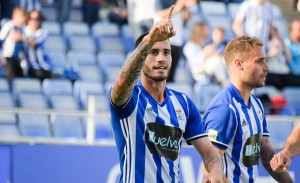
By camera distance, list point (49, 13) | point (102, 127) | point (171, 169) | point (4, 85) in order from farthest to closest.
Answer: point (49, 13) < point (4, 85) < point (102, 127) < point (171, 169)

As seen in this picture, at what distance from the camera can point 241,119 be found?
27.0 ft

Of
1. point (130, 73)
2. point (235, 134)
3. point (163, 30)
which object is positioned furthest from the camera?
point (235, 134)

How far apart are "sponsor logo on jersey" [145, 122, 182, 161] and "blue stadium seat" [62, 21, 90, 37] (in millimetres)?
9285

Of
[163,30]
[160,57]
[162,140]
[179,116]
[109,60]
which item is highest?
[163,30]

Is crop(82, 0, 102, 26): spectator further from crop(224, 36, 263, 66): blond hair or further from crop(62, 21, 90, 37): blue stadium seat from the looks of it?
crop(224, 36, 263, 66): blond hair

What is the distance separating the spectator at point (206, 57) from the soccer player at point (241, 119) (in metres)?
7.07

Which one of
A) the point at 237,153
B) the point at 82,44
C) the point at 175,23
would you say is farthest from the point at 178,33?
the point at 237,153

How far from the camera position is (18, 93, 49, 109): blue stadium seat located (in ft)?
47.4

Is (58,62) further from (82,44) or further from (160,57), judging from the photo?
(160,57)

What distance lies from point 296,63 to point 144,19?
3394 millimetres

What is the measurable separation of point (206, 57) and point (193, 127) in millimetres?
8272

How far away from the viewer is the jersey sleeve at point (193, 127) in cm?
762

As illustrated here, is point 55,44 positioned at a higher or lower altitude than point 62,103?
higher

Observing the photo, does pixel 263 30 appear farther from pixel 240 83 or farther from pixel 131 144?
pixel 131 144
